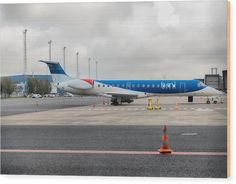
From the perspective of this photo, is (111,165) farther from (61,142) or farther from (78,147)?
(61,142)

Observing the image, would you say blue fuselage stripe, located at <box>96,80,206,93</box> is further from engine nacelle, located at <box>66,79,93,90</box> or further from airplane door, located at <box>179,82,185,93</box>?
engine nacelle, located at <box>66,79,93,90</box>

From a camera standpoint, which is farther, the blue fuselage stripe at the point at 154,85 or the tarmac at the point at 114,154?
the blue fuselage stripe at the point at 154,85

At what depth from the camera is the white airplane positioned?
3484 centimetres

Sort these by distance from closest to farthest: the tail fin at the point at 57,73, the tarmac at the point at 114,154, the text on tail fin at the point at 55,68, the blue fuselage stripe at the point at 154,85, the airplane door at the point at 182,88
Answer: the tarmac at the point at 114,154
the text on tail fin at the point at 55,68
the tail fin at the point at 57,73
the blue fuselage stripe at the point at 154,85
the airplane door at the point at 182,88

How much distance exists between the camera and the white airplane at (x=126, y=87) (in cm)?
3484

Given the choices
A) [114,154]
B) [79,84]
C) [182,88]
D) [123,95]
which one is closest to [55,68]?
[79,84]

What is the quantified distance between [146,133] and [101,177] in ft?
18.9

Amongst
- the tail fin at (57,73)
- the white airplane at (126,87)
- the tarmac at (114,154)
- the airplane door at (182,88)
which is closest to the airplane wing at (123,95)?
the white airplane at (126,87)

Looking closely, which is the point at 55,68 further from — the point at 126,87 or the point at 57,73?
the point at 126,87

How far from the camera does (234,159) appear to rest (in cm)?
806

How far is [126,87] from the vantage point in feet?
115

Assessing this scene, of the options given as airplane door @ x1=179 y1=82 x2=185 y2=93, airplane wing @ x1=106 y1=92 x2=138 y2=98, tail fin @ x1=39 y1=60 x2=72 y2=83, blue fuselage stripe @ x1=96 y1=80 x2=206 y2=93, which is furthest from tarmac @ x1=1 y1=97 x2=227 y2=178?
airplane door @ x1=179 y1=82 x2=185 y2=93

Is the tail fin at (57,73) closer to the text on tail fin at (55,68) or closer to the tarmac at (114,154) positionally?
the text on tail fin at (55,68)

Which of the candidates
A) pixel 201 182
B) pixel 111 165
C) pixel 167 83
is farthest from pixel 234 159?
pixel 167 83
